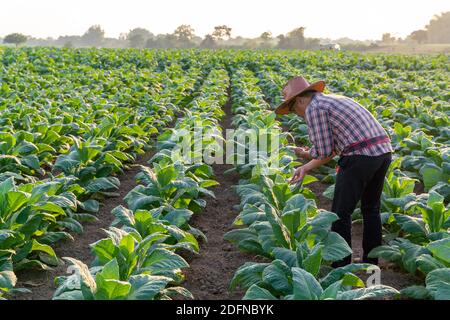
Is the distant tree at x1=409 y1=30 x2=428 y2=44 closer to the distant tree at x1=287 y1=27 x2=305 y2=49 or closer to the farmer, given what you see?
the distant tree at x1=287 y1=27 x2=305 y2=49

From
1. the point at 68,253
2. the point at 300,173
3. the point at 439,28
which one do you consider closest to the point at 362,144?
the point at 300,173

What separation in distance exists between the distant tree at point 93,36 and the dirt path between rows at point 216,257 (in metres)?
115

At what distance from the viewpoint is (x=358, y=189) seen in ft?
13.6

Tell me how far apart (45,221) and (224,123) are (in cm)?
750

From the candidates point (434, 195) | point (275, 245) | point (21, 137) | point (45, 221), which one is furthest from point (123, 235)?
point (21, 137)

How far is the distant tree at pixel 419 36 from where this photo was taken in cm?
9056

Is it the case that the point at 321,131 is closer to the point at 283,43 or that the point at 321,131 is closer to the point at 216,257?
the point at 216,257

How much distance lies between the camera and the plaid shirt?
4059 mm

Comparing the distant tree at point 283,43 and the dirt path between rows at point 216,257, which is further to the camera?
the distant tree at point 283,43

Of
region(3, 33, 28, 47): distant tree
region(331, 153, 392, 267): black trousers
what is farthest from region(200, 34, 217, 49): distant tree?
region(331, 153, 392, 267): black trousers

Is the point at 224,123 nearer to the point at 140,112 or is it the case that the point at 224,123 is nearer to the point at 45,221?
the point at 140,112

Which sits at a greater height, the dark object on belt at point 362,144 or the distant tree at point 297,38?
the distant tree at point 297,38

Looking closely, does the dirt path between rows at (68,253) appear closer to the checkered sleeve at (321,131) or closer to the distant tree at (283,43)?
the checkered sleeve at (321,131)

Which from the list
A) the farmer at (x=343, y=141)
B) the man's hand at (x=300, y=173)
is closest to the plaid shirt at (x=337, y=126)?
the farmer at (x=343, y=141)
